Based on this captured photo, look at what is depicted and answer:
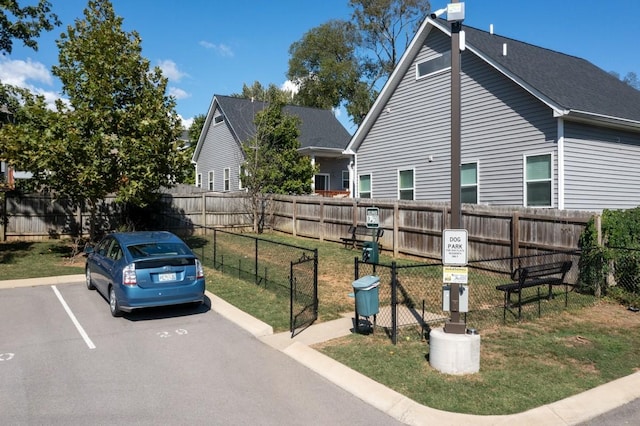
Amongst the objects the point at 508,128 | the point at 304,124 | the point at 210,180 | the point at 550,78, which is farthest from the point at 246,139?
the point at 550,78

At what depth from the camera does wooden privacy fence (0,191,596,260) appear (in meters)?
12.2

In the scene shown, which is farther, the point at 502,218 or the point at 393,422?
the point at 502,218

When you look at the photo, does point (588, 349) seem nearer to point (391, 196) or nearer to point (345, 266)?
point (345, 266)

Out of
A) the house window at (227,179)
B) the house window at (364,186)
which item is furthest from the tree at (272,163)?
the house window at (227,179)

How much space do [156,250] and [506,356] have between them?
21.6ft

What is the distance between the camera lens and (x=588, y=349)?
7.20 meters

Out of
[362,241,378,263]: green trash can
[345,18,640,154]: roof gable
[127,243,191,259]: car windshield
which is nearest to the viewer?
[127,243,191,259]: car windshield

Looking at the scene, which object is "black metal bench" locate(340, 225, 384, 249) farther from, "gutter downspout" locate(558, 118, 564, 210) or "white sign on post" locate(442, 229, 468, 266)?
"white sign on post" locate(442, 229, 468, 266)

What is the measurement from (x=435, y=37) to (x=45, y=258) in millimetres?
15954

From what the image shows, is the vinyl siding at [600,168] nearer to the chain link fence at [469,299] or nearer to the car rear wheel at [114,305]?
the chain link fence at [469,299]

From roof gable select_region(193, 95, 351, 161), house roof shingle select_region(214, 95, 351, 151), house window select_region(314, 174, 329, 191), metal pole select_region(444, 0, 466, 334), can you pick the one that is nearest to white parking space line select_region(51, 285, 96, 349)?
metal pole select_region(444, 0, 466, 334)

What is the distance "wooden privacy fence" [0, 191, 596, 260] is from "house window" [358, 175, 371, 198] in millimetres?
1994

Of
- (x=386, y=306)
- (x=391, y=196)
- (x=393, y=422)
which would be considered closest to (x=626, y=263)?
(x=386, y=306)

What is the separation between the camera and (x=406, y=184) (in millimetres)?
18828
